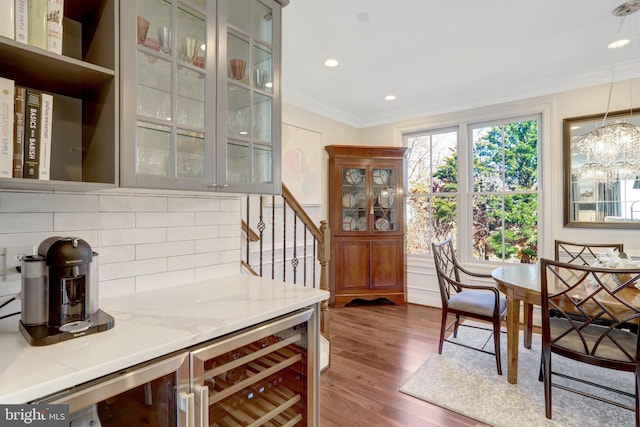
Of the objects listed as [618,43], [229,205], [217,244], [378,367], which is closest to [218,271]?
[217,244]

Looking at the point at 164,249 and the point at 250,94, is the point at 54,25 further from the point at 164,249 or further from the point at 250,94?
the point at 164,249

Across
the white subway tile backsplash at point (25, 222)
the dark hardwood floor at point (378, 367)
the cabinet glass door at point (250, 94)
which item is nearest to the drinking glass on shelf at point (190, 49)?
the cabinet glass door at point (250, 94)

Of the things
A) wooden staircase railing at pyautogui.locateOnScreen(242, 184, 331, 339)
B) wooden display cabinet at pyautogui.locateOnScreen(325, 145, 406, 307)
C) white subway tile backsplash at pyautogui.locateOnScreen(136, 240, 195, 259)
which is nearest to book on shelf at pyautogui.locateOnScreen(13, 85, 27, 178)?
white subway tile backsplash at pyautogui.locateOnScreen(136, 240, 195, 259)

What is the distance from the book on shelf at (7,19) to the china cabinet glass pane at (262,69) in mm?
884

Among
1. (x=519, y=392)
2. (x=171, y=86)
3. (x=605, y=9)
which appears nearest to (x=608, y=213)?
(x=605, y=9)

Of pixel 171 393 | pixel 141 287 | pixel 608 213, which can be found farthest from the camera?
pixel 608 213

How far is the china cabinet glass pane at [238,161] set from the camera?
1503mm

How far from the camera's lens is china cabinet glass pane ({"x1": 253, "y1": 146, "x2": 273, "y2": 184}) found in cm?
162

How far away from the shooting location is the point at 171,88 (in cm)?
130

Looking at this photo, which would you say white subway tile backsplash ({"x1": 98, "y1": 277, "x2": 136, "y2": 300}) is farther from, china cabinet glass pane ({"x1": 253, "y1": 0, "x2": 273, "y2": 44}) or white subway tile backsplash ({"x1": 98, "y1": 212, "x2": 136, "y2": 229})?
china cabinet glass pane ({"x1": 253, "y1": 0, "x2": 273, "y2": 44})

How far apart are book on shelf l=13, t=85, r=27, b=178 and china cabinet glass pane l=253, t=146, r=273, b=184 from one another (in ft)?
2.83

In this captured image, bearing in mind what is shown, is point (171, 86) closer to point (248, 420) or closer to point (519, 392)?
point (248, 420)

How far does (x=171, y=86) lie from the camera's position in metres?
1.30

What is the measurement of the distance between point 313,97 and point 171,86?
2890 millimetres
